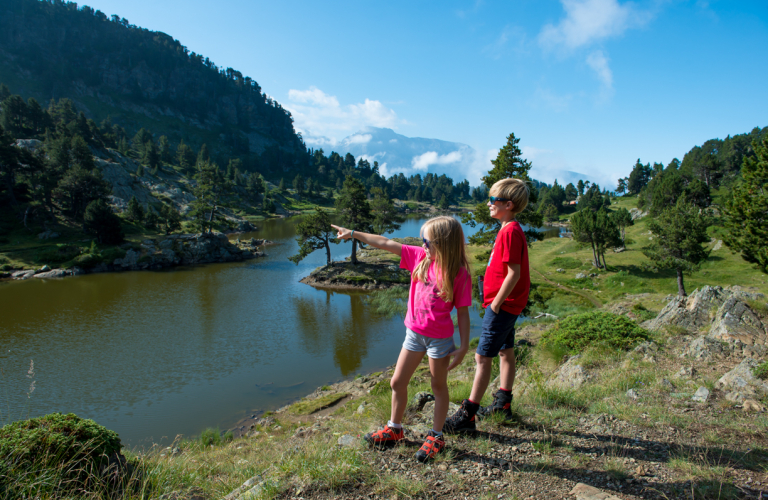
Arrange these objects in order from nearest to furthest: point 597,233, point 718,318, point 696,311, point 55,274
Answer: point 718,318
point 696,311
point 55,274
point 597,233

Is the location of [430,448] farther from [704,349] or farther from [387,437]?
[704,349]

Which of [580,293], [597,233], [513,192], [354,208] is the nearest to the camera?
[513,192]

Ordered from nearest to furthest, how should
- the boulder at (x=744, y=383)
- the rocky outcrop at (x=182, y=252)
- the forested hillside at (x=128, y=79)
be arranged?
the boulder at (x=744, y=383), the rocky outcrop at (x=182, y=252), the forested hillside at (x=128, y=79)

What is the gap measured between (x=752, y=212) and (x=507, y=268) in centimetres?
2462

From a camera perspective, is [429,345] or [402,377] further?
[402,377]

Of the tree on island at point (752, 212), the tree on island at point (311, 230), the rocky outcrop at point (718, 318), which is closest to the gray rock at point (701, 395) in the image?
the rocky outcrop at point (718, 318)

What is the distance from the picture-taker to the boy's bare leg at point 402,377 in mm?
3758

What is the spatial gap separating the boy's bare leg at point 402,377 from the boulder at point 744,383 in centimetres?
454

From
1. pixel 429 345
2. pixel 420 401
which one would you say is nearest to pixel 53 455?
pixel 429 345

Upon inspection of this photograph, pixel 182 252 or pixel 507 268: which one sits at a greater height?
pixel 507 268

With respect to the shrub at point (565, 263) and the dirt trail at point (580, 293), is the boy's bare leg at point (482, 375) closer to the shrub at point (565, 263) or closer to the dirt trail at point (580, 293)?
the dirt trail at point (580, 293)

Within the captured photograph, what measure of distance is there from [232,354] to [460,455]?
54.4ft

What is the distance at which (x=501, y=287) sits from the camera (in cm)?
385

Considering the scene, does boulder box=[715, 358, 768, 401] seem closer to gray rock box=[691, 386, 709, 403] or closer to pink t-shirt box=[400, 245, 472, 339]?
gray rock box=[691, 386, 709, 403]
